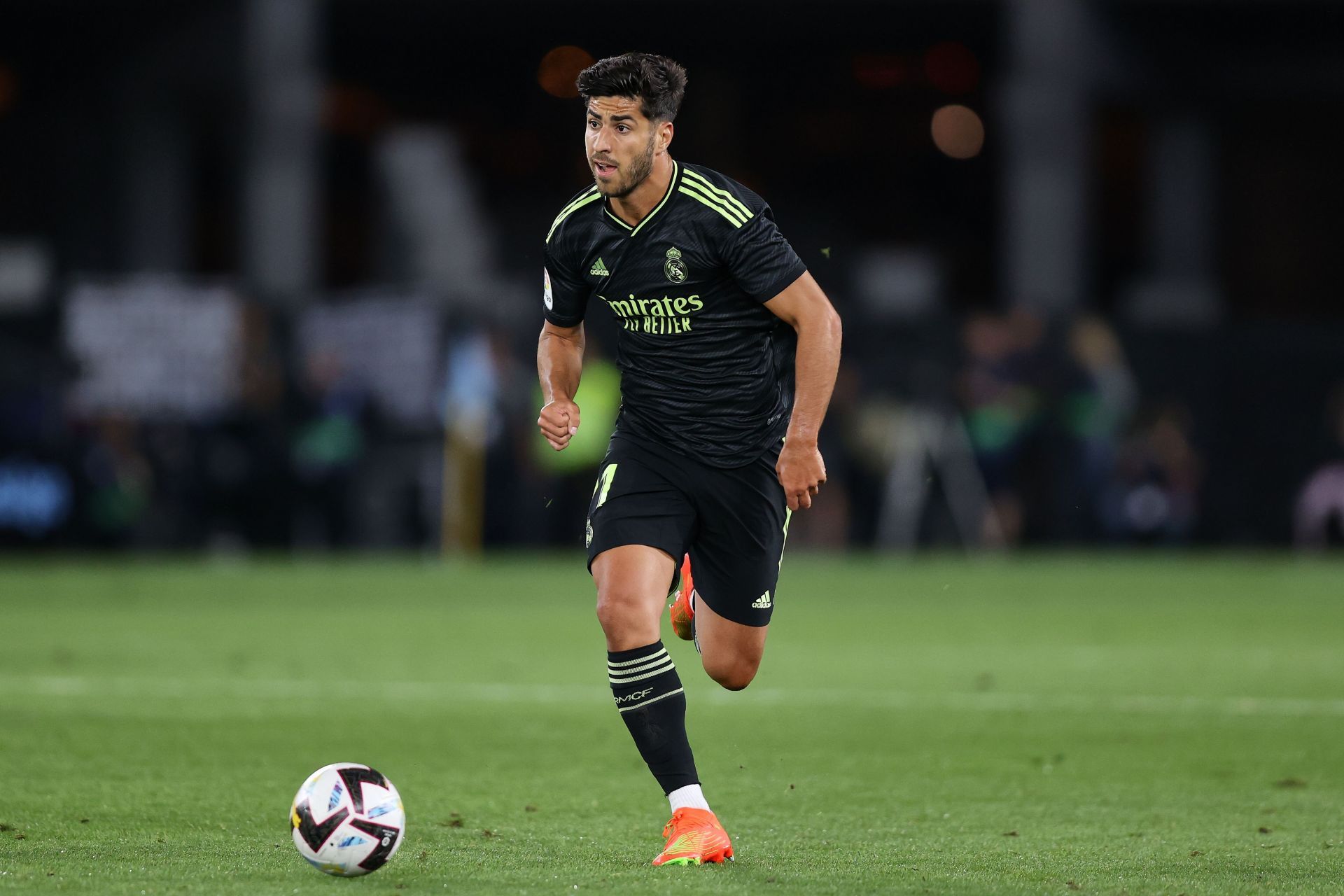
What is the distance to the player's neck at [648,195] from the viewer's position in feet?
20.4

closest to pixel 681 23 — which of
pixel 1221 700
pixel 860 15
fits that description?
pixel 860 15

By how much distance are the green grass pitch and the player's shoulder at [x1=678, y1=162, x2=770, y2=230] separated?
6.53ft

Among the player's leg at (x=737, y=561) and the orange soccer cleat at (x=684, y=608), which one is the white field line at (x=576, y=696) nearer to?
the orange soccer cleat at (x=684, y=608)

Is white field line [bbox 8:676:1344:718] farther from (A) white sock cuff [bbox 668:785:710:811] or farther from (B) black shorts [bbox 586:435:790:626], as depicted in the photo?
(A) white sock cuff [bbox 668:785:710:811]

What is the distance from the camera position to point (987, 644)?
12.8 metres

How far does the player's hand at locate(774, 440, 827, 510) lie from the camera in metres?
6.00

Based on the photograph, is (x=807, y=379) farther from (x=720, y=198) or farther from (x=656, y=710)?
(x=656, y=710)

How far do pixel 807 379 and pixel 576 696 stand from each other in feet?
14.9

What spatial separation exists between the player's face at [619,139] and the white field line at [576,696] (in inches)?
175

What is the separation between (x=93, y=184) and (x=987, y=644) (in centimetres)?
2528

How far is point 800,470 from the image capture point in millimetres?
6000

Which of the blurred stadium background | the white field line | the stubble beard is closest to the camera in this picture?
the stubble beard

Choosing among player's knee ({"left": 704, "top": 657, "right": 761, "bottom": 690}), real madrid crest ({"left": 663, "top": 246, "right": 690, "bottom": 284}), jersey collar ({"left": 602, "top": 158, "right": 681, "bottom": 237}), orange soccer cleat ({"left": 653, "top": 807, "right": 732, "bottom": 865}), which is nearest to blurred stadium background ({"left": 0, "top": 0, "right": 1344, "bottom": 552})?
player's knee ({"left": 704, "top": 657, "right": 761, "bottom": 690})

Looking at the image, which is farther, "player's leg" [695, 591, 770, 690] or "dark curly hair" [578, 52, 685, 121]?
"player's leg" [695, 591, 770, 690]
